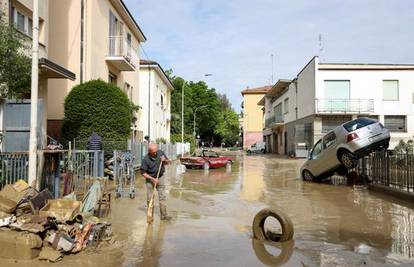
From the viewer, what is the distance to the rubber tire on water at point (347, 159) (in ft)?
57.2

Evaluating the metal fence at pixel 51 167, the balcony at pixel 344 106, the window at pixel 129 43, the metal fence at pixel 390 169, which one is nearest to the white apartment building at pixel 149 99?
the window at pixel 129 43

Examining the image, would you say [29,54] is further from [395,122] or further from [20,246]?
[395,122]

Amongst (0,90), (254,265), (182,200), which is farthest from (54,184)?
(254,265)

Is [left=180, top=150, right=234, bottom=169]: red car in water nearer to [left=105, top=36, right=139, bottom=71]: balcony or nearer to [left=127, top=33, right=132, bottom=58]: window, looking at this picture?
[left=105, top=36, right=139, bottom=71]: balcony

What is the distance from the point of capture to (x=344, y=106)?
Result: 42.1 m

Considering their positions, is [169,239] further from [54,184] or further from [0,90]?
[0,90]

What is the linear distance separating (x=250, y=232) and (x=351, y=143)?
914 cm

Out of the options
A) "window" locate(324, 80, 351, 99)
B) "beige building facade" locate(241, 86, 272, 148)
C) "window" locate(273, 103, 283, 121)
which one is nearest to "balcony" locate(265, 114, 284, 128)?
"window" locate(273, 103, 283, 121)

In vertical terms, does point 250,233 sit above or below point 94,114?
below

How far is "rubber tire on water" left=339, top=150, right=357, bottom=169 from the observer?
1744 cm

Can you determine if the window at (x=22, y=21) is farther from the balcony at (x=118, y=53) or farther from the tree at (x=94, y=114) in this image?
the balcony at (x=118, y=53)

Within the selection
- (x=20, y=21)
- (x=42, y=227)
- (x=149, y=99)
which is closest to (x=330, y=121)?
(x=149, y=99)

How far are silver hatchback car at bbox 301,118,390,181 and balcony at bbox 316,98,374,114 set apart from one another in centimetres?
2367

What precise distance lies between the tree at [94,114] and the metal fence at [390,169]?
395 inches
